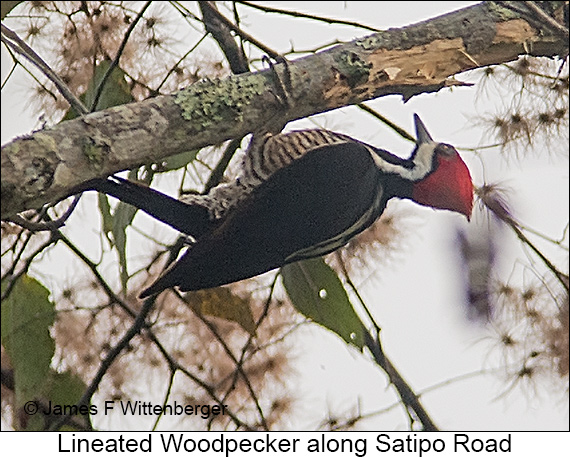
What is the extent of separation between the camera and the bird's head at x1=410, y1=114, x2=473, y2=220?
39.5 inches

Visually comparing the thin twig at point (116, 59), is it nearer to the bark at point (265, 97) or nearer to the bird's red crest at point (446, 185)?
the bark at point (265, 97)

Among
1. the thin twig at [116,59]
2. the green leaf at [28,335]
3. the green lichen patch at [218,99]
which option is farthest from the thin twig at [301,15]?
the green leaf at [28,335]

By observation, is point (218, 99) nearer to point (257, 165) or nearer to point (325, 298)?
point (257, 165)

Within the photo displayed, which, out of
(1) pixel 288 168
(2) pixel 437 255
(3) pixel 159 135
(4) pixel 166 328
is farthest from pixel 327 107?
(4) pixel 166 328

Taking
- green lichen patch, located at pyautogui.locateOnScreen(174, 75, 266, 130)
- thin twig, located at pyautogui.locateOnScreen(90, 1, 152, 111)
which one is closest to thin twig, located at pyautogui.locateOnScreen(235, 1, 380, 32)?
thin twig, located at pyautogui.locateOnScreen(90, 1, 152, 111)

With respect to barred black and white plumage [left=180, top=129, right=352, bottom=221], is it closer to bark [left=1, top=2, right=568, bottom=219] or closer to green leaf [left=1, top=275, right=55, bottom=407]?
bark [left=1, top=2, right=568, bottom=219]

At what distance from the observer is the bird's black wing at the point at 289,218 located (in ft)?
3.14

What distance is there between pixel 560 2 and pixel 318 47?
33 cm

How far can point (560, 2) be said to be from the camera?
3.56ft

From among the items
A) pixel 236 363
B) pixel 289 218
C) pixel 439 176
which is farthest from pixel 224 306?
pixel 439 176

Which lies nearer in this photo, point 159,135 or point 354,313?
point 159,135

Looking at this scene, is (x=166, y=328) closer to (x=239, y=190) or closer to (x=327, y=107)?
(x=239, y=190)

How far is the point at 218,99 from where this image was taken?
835mm

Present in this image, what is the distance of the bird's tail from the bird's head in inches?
10.3
